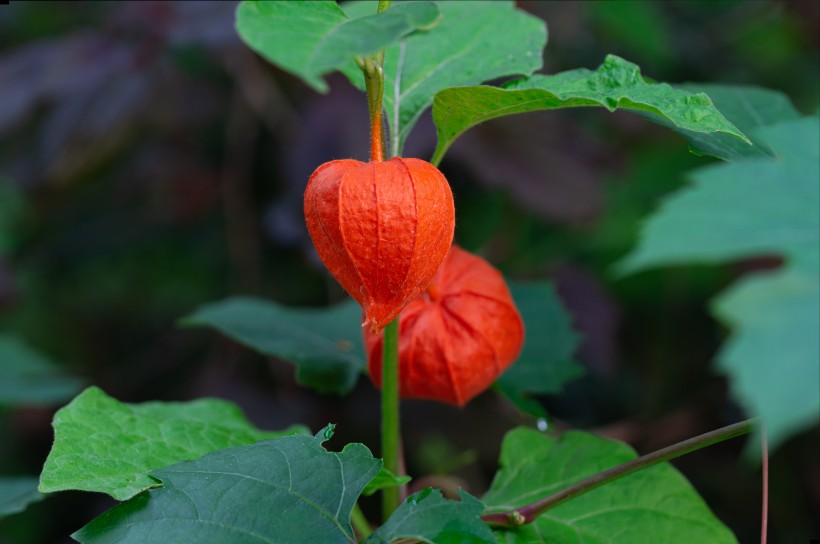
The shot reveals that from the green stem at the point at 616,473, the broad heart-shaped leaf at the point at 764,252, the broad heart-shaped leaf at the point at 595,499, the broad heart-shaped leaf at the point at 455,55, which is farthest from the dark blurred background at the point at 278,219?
the broad heart-shaped leaf at the point at 764,252

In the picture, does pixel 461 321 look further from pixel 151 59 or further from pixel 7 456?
pixel 7 456

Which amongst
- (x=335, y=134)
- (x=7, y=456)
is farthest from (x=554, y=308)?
(x=7, y=456)

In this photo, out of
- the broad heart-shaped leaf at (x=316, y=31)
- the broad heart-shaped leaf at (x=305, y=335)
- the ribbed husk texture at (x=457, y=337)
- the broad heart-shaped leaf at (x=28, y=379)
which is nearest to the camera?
the broad heart-shaped leaf at (x=316, y=31)

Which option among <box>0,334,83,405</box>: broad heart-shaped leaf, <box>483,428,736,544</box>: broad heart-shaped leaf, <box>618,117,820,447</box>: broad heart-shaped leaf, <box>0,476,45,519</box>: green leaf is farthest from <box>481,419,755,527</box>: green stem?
<box>0,334,83,405</box>: broad heart-shaped leaf

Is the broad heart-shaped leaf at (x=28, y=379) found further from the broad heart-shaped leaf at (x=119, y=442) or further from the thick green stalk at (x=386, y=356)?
the thick green stalk at (x=386, y=356)

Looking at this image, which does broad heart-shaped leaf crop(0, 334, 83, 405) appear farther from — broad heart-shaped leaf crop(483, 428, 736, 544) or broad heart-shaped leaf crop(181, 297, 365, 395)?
broad heart-shaped leaf crop(483, 428, 736, 544)
